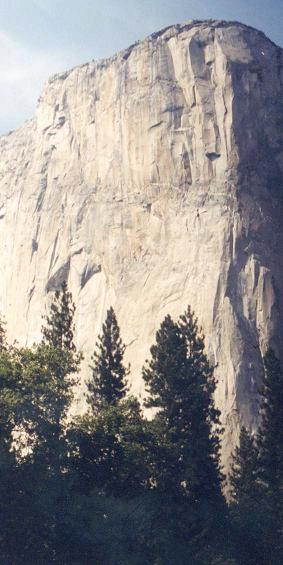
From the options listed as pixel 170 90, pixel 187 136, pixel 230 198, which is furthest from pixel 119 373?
pixel 170 90

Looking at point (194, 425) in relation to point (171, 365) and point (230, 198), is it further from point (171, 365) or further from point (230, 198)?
point (230, 198)

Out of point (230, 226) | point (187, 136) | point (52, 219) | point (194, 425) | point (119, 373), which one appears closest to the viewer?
point (194, 425)

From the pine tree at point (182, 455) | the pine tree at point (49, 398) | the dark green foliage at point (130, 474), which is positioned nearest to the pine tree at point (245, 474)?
the dark green foliage at point (130, 474)

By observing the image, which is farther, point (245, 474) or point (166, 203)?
point (166, 203)

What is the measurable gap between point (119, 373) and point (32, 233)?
1821 cm

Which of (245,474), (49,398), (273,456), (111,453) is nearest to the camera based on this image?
(49,398)

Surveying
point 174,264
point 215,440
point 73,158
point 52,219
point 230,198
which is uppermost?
point 73,158

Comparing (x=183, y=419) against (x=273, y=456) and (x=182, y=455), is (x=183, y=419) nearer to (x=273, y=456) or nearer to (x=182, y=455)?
(x=182, y=455)

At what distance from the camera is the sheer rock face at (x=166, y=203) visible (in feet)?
119

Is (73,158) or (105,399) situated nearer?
(105,399)

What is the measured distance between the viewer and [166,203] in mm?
40062

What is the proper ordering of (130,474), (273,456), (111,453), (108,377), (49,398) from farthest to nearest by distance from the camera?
(108,377)
(273,456)
(111,453)
(130,474)
(49,398)

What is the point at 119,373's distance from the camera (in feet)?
97.1

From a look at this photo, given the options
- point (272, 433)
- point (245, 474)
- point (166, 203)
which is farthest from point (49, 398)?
point (166, 203)
